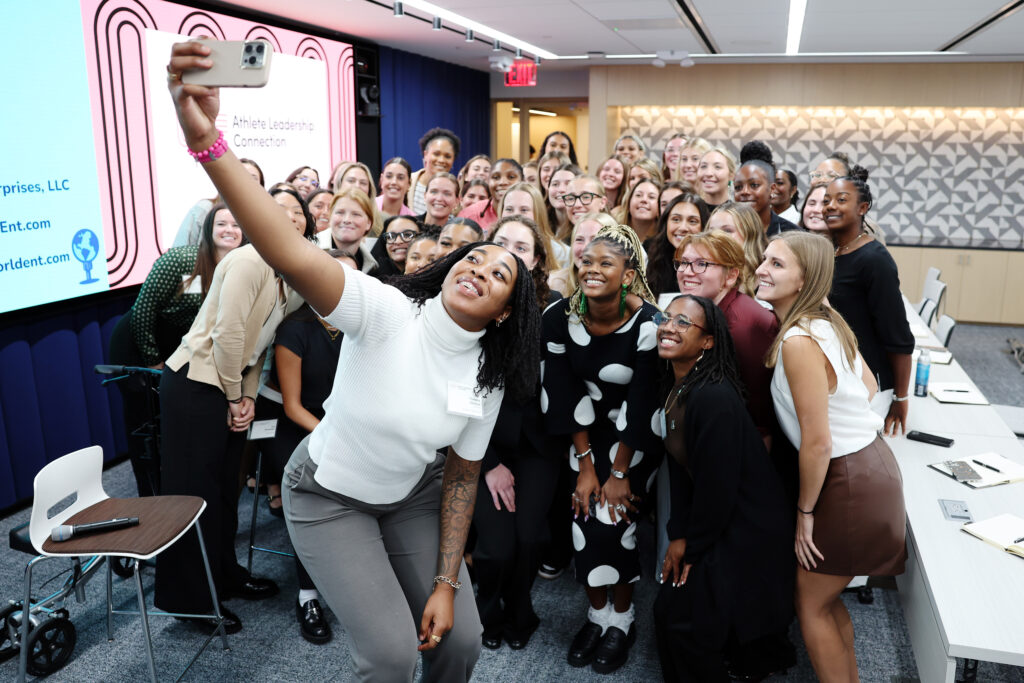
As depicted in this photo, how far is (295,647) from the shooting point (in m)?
2.78

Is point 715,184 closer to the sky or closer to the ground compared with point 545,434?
closer to the sky

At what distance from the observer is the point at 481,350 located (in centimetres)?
183

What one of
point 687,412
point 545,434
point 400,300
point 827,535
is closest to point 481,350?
point 400,300

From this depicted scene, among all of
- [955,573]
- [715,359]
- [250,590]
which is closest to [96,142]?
[250,590]

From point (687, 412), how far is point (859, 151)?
887cm

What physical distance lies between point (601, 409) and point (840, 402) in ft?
2.64

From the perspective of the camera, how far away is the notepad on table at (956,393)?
354 centimetres

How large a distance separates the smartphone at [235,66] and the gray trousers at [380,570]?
94 centimetres

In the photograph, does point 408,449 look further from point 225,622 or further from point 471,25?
point 471,25

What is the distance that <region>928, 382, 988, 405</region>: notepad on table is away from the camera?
11.6ft

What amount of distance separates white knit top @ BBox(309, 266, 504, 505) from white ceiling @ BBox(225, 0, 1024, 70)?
4.48m

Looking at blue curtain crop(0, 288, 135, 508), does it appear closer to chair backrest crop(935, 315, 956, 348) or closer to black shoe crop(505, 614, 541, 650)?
black shoe crop(505, 614, 541, 650)

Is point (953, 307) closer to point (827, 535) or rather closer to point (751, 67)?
point (751, 67)

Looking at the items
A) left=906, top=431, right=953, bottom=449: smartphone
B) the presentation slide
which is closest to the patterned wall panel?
the presentation slide
